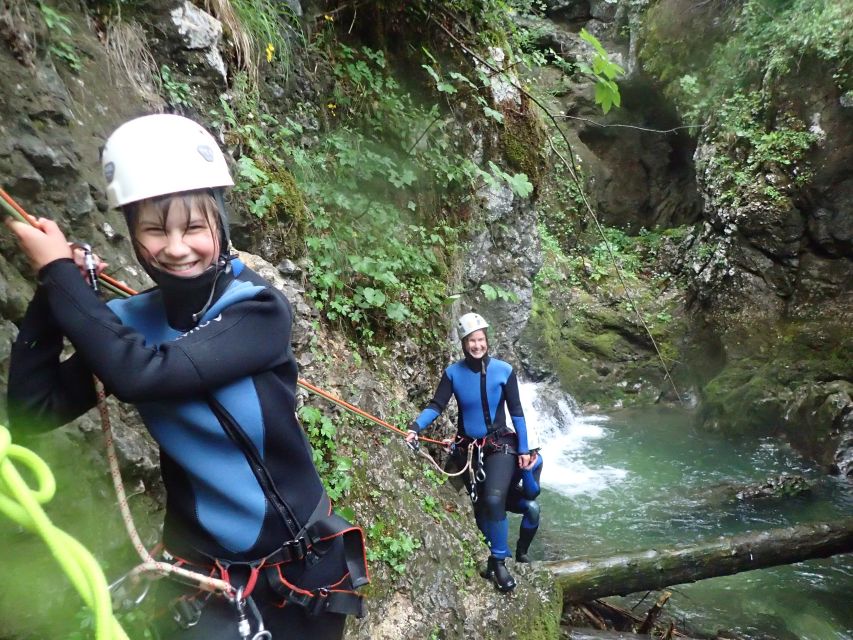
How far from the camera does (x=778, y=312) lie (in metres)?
11.4

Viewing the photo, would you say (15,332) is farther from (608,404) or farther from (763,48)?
(763,48)

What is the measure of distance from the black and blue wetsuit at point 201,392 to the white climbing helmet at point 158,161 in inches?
9.1

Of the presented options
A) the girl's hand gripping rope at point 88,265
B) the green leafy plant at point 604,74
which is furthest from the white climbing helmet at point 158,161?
the green leafy plant at point 604,74

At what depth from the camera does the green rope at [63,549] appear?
92 cm

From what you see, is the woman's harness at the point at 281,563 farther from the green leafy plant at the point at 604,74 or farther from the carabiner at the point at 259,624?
the green leafy plant at the point at 604,74

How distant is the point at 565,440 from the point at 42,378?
1076 cm

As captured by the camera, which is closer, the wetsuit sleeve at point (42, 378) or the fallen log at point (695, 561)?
the wetsuit sleeve at point (42, 378)

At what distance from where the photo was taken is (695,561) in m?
5.48

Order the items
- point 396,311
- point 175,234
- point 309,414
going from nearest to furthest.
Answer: point 175,234 < point 309,414 < point 396,311

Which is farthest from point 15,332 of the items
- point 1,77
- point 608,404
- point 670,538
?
point 608,404

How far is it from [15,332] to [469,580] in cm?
353

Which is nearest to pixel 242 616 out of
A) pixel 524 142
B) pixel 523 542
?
pixel 523 542

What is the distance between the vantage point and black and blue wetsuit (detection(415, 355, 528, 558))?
5004 mm

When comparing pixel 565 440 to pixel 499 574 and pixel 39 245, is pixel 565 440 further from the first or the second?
pixel 39 245
